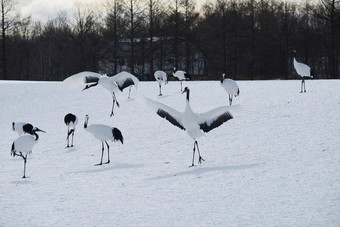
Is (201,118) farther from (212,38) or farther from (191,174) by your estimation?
(212,38)

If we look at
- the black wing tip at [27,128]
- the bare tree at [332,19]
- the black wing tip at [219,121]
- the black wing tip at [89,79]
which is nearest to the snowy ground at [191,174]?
the black wing tip at [219,121]

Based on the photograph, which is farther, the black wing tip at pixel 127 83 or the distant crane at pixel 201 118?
the black wing tip at pixel 127 83

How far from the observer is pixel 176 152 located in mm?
12195

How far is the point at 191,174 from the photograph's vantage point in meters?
9.68

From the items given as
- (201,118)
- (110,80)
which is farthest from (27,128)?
(201,118)

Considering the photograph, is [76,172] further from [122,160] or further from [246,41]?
[246,41]

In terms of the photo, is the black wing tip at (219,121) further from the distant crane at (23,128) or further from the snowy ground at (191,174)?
the distant crane at (23,128)

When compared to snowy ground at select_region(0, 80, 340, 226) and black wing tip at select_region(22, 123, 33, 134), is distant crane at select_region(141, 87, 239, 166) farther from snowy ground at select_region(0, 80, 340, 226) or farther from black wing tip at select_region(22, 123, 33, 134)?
black wing tip at select_region(22, 123, 33, 134)

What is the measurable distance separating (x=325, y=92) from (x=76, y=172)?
1146 cm

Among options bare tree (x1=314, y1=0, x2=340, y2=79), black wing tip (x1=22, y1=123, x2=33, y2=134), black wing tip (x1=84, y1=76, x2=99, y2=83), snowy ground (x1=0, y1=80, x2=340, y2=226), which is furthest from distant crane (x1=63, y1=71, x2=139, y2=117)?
bare tree (x1=314, y1=0, x2=340, y2=79)

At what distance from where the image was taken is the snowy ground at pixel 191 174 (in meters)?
7.09

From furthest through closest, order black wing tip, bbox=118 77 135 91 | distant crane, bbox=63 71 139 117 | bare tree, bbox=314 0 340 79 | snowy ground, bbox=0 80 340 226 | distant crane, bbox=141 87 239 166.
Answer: bare tree, bbox=314 0 340 79 < black wing tip, bbox=118 77 135 91 < distant crane, bbox=63 71 139 117 < distant crane, bbox=141 87 239 166 < snowy ground, bbox=0 80 340 226

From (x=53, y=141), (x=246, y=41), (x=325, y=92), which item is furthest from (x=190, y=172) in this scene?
(x=246, y=41)

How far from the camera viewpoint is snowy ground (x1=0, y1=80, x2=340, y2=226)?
709 centimetres
